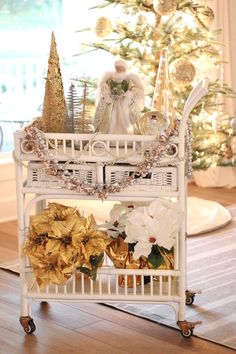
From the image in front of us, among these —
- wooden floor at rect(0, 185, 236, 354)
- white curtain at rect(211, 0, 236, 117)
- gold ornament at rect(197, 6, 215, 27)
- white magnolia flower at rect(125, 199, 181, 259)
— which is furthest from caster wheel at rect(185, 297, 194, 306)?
white curtain at rect(211, 0, 236, 117)

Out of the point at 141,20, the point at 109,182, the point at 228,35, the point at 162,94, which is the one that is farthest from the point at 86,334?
the point at 228,35

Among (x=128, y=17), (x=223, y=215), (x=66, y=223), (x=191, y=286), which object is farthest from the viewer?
(x=128, y=17)

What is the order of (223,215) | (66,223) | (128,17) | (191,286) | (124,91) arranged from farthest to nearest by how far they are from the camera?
(128,17) → (223,215) → (191,286) → (124,91) → (66,223)

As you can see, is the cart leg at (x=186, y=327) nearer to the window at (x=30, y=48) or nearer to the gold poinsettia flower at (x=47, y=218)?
the gold poinsettia flower at (x=47, y=218)

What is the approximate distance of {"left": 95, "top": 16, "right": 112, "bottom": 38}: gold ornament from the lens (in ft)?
16.3

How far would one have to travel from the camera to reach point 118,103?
10.9ft

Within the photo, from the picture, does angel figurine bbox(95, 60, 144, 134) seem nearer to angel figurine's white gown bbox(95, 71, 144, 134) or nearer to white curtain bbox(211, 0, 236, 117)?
angel figurine's white gown bbox(95, 71, 144, 134)

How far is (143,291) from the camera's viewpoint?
325 cm

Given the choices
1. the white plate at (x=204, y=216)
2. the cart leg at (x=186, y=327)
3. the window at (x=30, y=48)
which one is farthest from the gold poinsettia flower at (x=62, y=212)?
the window at (x=30, y=48)

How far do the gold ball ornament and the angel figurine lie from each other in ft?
0.31

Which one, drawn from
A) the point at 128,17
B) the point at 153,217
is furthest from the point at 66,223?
the point at 128,17

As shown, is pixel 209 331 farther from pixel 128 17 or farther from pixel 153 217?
pixel 128 17

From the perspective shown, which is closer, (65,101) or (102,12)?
(65,101)

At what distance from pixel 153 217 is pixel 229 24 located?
298cm
